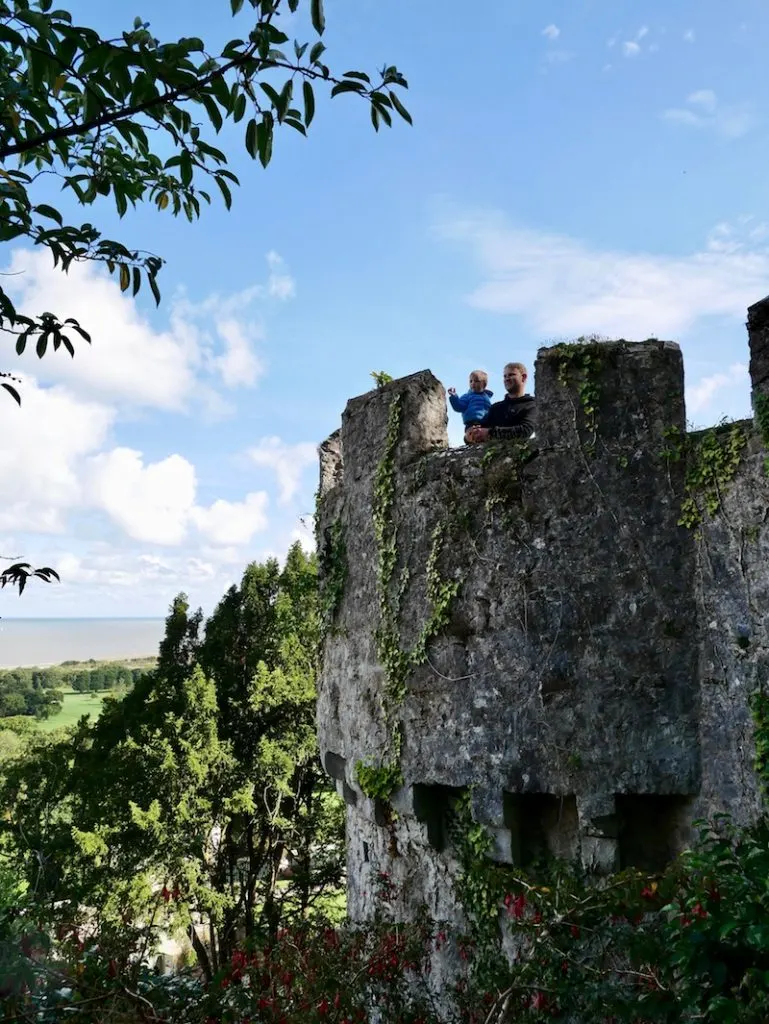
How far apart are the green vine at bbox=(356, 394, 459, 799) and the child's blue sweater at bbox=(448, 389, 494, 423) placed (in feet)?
2.69

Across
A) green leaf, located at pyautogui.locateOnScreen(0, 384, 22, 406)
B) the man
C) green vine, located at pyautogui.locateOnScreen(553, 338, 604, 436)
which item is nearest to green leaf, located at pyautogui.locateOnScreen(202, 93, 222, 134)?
green leaf, located at pyautogui.locateOnScreen(0, 384, 22, 406)

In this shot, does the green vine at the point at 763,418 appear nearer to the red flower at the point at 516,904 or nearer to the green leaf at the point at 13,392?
the red flower at the point at 516,904

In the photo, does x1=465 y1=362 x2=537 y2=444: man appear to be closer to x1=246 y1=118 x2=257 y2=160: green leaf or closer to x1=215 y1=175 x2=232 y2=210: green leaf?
x1=215 y1=175 x2=232 y2=210: green leaf

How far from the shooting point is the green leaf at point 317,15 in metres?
2.23

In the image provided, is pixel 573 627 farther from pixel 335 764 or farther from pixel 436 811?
pixel 335 764

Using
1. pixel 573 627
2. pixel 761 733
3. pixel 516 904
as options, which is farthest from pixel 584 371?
pixel 516 904

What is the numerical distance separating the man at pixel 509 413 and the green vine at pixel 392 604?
71 centimetres

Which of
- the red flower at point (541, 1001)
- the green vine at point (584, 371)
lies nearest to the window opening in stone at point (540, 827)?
the red flower at point (541, 1001)

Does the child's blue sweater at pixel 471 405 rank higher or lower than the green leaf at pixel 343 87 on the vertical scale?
higher

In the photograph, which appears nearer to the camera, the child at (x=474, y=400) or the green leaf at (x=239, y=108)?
the green leaf at (x=239, y=108)

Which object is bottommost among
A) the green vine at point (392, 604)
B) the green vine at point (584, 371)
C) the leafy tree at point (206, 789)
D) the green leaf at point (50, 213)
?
the leafy tree at point (206, 789)

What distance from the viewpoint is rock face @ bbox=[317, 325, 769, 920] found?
17.5 ft

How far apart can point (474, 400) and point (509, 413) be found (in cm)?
59

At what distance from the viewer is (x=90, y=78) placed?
8.20 ft
